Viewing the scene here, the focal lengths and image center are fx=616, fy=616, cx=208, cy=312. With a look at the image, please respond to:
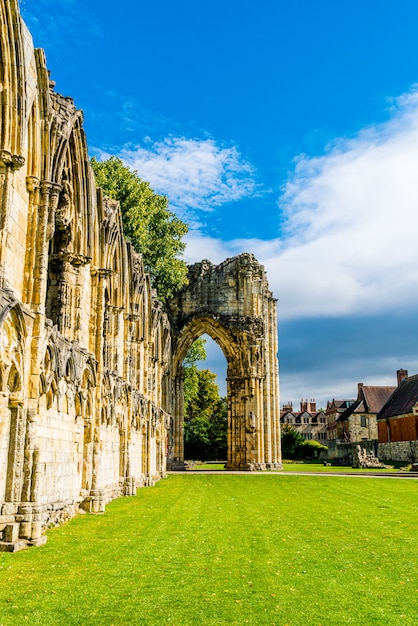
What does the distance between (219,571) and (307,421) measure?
96004 mm

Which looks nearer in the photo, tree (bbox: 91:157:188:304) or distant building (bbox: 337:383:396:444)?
tree (bbox: 91:157:188:304)

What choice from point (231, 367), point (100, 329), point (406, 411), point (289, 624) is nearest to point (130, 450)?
point (100, 329)

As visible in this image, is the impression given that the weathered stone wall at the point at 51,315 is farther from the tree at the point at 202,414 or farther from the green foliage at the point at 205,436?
the green foliage at the point at 205,436

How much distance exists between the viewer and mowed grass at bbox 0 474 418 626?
5.10 metres

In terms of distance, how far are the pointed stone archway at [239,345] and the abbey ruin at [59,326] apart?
1173cm

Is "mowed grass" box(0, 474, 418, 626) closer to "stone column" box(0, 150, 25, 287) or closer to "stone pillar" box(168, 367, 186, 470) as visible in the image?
"stone column" box(0, 150, 25, 287)

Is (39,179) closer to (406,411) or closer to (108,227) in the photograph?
(108,227)

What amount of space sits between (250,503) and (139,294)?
8605 mm

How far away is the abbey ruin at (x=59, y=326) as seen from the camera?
8.70 metres

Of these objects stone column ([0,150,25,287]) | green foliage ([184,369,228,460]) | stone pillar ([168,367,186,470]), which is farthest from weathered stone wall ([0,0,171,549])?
green foliage ([184,369,228,460])

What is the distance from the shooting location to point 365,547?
8.25 meters

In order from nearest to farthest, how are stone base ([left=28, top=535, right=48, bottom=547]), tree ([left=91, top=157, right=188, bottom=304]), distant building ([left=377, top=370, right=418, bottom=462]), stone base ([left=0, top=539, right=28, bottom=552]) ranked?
stone base ([left=0, top=539, right=28, bottom=552]) → stone base ([left=28, top=535, right=48, bottom=547]) → tree ([left=91, top=157, right=188, bottom=304]) → distant building ([left=377, top=370, right=418, bottom=462])

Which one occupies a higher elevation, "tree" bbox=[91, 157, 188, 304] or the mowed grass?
"tree" bbox=[91, 157, 188, 304]

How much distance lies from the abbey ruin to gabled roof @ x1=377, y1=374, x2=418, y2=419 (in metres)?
30.1
